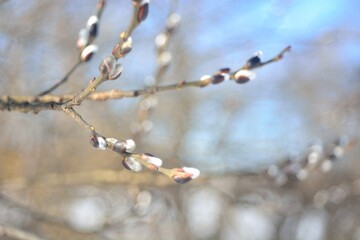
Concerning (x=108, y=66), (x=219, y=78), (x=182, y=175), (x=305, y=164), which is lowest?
(x=182, y=175)

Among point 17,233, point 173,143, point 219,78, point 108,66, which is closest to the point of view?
point 108,66

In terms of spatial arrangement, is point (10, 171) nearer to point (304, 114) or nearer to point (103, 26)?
point (103, 26)

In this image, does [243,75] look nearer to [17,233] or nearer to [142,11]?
[142,11]

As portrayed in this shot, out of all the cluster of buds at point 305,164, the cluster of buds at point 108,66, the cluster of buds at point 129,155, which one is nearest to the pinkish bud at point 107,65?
the cluster of buds at point 108,66

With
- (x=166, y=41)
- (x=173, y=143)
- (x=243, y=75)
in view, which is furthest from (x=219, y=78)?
(x=173, y=143)

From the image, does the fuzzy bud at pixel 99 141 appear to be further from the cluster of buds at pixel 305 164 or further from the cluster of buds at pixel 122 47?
the cluster of buds at pixel 305 164

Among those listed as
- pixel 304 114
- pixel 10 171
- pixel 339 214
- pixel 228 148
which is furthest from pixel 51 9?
pixel 304 114

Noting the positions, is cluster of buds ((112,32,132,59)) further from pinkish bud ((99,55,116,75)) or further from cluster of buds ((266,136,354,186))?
cluster of buds ((266,136,354,186))

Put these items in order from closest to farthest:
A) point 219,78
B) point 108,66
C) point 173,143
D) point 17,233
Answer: point 108,66 → point 219,78 → point 17,233 → point 173,143

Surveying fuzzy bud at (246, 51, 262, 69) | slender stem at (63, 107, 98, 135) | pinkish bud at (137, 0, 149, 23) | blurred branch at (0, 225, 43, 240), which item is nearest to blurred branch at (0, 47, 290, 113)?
fuzzy bud at (246, 51, 262, 69)
